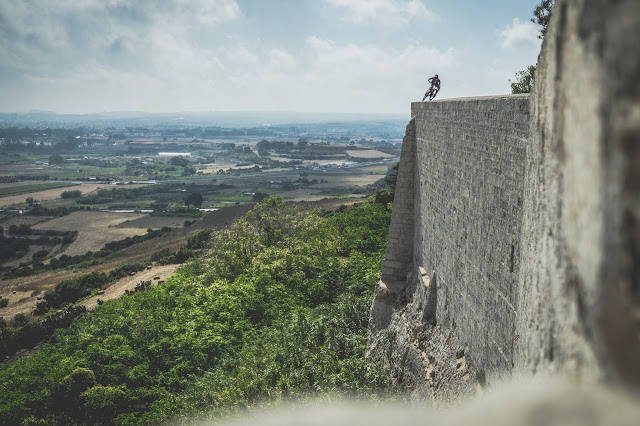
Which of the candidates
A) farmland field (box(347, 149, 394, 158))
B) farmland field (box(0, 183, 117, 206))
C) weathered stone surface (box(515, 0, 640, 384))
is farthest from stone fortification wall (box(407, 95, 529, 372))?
farmland field (box(347, 149, 394, 158))

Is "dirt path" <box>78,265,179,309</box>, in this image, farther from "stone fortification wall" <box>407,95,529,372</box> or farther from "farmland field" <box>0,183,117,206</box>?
"farmland field" <box>0,183,117,206</box>

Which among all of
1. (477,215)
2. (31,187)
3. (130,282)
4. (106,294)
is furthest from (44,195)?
(477,215)

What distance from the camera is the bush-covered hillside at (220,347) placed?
40.9ft

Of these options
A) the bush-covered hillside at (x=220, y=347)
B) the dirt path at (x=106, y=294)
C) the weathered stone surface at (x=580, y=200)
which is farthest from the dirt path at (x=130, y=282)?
the weathered stone surface at (x=580, y=200)

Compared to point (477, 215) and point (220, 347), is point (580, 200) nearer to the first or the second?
point (477, 215)

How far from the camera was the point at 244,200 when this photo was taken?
95750mm

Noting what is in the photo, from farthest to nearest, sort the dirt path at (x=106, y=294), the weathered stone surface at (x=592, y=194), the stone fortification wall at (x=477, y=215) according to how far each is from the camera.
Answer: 1. the dirt path at (x=106, y=294)
2. the stone fortification wall at (x=477, y=215)
3. the weathered stone surface at (x=592, y=194)

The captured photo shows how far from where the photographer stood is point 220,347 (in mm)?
16781

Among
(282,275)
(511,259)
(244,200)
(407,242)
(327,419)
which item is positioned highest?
(327,419)

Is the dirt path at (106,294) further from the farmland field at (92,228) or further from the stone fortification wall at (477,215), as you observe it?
the stone fortification wall at (477,215)

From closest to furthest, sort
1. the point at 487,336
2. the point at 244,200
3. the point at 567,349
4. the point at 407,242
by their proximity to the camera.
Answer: the point at 567,349 < the point at 487,336 < the point at 407,242 < the point at 244,200

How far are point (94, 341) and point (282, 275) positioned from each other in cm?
701

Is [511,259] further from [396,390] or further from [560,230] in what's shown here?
[396,390]

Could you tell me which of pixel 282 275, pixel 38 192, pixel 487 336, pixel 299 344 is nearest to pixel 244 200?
pixel 38 192
